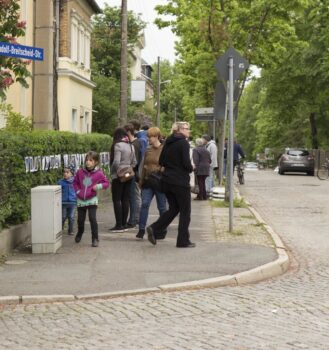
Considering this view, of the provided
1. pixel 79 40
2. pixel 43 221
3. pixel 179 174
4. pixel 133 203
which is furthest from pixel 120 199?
pixel 79 40

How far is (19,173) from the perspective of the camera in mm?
10375

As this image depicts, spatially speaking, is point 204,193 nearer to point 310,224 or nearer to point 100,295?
point 310,224

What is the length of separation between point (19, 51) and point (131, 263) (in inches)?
118

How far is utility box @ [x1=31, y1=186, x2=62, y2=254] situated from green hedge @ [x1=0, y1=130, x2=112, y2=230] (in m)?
0.36

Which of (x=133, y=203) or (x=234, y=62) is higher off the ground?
(x=234, y=62)

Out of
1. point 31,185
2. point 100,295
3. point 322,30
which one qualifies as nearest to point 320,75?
point 322,30

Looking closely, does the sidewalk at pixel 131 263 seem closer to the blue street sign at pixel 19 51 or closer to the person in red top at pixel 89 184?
the person in red top at pixel 89 184

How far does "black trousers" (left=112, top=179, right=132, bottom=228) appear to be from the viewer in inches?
472

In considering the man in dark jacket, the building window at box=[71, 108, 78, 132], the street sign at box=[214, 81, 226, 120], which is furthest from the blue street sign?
the building window at box=[71, 108, 78, 132]

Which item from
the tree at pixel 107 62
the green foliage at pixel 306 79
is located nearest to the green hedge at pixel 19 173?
the green foliage at pixel 306 79

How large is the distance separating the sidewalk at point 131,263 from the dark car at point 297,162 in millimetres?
29344

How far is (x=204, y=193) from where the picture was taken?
64.6 ft

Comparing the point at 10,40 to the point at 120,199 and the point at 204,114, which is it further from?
the point at 204,114

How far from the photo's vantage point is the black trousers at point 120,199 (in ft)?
39.4
